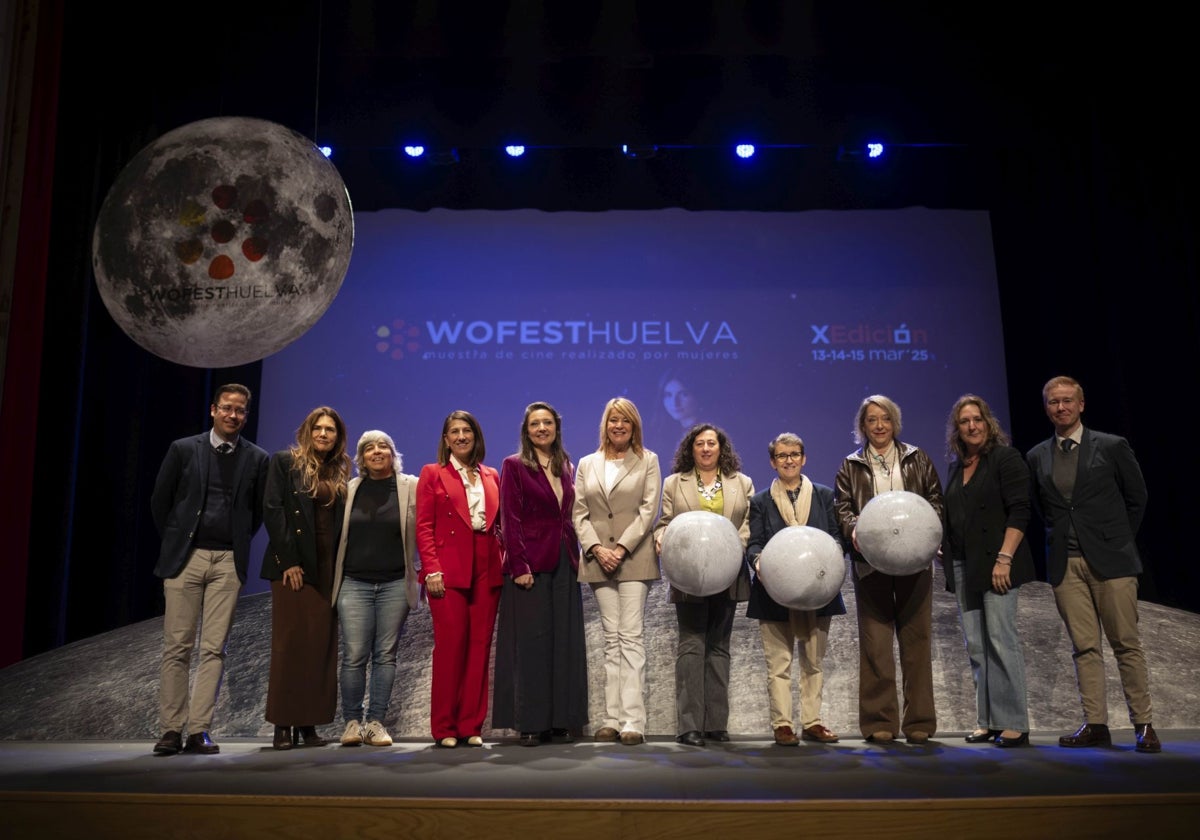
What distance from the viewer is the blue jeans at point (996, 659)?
163 inches

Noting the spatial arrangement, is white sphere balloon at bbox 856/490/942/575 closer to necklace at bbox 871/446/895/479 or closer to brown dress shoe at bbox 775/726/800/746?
necklace at bbox 871/446/895/479

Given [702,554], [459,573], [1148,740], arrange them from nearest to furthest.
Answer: [1148,740] → [702,554] → [459,573]

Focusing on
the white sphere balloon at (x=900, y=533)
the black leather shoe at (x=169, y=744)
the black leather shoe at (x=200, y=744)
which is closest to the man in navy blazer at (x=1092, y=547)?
the white sphere balloon at (x=900, y=533)

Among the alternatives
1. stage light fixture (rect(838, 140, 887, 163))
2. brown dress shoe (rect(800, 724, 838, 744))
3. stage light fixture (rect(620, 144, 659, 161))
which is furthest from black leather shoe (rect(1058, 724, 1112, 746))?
stage light fixture (rect(620, 144, 659, 161))

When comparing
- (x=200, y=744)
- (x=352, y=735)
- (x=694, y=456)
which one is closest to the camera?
(x=200, y=744)

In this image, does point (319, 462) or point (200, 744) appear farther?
point (319, 462)

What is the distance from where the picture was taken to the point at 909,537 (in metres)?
3.94

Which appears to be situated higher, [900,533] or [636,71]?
[636,71]

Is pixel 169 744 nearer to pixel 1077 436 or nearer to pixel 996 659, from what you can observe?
pixel 996 659

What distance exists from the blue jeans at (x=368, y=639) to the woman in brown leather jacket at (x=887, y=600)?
203cm

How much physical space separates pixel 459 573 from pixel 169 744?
134 centimetres

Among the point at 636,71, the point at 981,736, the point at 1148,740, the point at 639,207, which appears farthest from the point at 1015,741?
the point at 639,207

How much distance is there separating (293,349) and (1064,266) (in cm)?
Answer: 590

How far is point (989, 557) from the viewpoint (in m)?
4.29
